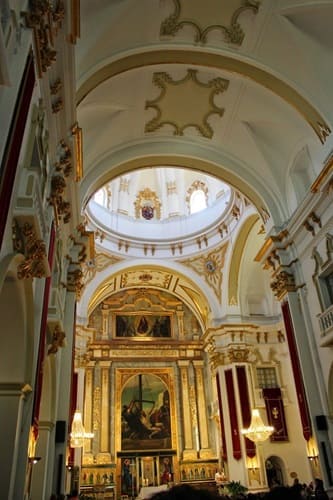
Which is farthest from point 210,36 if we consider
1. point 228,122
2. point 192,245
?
point 192,245

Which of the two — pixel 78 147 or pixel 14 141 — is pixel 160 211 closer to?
pixel 78 147

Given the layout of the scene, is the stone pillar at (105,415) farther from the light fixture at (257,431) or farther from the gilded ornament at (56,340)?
the gilded ornament at (56,340)

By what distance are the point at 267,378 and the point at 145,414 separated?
19.6 ft

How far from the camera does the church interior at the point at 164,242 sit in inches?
235

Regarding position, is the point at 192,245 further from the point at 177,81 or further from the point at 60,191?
the point at 60,191

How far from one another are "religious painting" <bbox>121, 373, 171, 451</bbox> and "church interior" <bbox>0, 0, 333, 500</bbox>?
87 millimetres

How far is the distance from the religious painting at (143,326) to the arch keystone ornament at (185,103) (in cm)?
1224

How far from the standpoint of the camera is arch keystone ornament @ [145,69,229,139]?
34.8 feet

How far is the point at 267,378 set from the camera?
58.6ft

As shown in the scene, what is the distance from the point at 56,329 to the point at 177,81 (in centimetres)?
643

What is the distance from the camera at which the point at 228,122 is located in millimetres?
11539

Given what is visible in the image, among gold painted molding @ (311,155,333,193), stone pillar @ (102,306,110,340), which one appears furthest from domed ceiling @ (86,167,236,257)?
gold painted molding @ (311,155,333,193)

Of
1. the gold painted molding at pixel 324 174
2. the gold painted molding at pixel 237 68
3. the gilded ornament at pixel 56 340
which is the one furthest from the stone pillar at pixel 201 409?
the gold painted molding at pixel 237 68

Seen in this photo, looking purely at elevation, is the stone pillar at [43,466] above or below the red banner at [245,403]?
below
